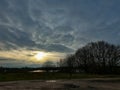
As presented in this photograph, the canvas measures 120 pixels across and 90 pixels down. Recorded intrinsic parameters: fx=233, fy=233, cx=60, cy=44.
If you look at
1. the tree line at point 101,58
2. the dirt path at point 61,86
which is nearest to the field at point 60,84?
the dirt path at point 61,86

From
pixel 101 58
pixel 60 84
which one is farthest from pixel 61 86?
pixel 101 58

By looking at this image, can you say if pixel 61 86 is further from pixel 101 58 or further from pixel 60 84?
pixel 101 58

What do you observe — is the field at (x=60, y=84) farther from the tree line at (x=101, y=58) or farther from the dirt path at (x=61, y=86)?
the tree line at (x=101, y=58)

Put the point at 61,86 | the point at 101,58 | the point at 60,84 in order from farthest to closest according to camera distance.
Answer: the point at 101,58 → the point at 60,84 → the point at 61,86

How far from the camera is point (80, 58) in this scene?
118 metres

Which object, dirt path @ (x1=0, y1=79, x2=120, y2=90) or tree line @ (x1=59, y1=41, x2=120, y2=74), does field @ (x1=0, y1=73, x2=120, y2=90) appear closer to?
dirt path @ (x1=0, y1=79, x2=120, y2=90)

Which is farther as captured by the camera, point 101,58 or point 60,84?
point 101,58

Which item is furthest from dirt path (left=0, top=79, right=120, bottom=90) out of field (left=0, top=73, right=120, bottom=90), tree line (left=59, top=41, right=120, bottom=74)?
tree line (left=59, top=41, right=120, bottom=74)

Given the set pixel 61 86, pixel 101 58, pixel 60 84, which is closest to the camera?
pixel 61 86

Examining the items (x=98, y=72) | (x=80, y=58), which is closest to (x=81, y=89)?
(x=98, y=72)

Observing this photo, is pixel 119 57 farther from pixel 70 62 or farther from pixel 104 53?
pixel 70 62

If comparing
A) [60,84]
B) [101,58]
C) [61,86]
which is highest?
[101,58]

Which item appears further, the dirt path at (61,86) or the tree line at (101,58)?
the tree line at (101,58)

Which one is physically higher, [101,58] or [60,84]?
[101,58]
